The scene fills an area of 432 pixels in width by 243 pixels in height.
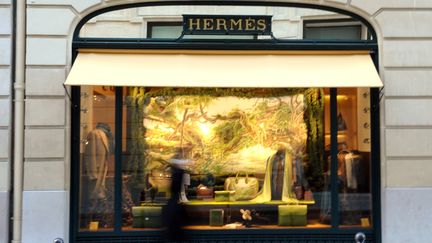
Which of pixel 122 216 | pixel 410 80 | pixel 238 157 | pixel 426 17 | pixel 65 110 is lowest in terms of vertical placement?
pixel 122 216

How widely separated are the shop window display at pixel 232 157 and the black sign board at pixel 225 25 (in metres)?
1.05

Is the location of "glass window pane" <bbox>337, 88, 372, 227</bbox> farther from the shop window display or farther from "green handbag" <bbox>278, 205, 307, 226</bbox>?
"green handbag" <bbox>278, 205, 307, 226</bbox>

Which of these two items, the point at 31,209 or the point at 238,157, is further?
the point at 238,157

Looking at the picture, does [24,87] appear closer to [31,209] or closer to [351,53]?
[31,209]

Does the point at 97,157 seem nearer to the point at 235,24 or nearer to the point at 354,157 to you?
the point at 235,24

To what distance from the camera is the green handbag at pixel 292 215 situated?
9.02 m

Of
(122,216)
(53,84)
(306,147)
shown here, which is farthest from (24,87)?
(306,147)

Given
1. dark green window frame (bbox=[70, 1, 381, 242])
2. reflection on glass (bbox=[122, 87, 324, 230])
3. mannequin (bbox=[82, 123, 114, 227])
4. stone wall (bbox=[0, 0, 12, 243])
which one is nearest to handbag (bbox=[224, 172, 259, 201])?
reflection on glass (bbox=[122, 87, 324, 230])

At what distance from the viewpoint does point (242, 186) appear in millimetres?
9344

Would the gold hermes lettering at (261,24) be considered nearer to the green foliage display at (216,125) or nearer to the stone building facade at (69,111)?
the stone building facade at (69,111)

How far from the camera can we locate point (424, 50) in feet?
28.9

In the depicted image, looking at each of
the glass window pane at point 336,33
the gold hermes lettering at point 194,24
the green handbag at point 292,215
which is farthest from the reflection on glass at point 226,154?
the gold hermes lettering at point 194,24

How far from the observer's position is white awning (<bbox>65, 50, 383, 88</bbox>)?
26.9 feet

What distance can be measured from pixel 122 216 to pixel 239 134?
2.41 m
